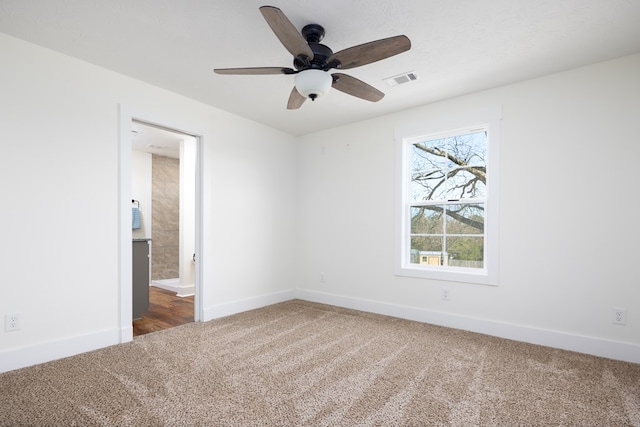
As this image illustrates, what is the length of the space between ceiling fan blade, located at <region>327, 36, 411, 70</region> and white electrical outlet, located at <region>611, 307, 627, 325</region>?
2730 mm

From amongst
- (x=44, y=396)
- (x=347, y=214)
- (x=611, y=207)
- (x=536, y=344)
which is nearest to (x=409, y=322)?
(x=536, y=344)

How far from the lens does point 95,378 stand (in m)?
2.29

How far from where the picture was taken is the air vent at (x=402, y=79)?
2969 mm

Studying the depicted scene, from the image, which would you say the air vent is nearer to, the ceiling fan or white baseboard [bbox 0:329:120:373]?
the ceiling fan

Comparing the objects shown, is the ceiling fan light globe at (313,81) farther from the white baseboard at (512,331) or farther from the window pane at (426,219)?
the white baseboard at (512,331)

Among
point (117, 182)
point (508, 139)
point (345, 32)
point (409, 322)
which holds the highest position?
point (345, 32)

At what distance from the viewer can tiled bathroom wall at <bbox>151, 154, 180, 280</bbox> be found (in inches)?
243

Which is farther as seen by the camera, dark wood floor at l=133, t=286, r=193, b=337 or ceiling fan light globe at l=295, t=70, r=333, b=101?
dark wood floor at l=133, t=286, r=193, b=337

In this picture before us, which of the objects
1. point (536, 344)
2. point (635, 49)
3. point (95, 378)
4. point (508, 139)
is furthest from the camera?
point (508, 139)

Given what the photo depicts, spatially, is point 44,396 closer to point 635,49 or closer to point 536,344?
point 536,344

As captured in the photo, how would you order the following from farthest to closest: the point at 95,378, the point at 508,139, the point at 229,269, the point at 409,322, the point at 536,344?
the point at 229,269, the point at 409,322, the point at 508,139, the point at 536,344, the point at 95,378

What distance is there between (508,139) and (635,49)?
106cm

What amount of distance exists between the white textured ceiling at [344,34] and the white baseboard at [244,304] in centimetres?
247

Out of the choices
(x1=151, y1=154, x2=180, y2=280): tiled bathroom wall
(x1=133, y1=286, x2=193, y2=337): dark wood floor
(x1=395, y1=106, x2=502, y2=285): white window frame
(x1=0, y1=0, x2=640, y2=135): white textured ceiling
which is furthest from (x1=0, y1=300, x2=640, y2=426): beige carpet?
(x1=151, y1=154, x2=180, y2=280): tiled bathroom wall
